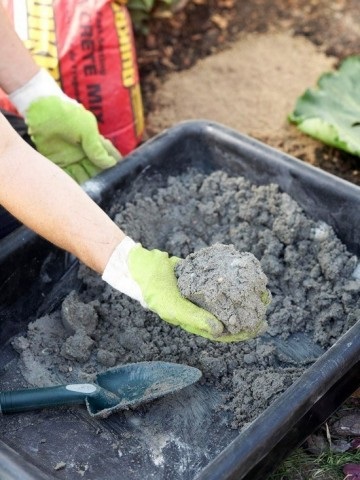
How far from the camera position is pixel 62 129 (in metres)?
2.22

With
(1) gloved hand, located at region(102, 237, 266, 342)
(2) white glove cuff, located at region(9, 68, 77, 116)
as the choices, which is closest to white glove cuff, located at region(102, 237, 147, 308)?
(1) gloved hand, located at region(102, 237, 266, 342)

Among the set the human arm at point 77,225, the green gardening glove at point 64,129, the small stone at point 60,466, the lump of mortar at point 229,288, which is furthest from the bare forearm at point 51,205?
the green gardening glove at point 64,129

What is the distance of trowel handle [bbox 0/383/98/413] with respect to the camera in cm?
173

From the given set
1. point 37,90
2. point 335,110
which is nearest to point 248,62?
point 335,110

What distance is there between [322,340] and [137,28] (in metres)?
1.76

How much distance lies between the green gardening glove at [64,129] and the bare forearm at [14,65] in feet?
0.28

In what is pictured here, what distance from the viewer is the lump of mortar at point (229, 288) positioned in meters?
1.62

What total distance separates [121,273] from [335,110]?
132 centimetres

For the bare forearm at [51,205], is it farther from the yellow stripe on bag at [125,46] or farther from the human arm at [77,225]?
the yellow stripe on bag at [125,46]

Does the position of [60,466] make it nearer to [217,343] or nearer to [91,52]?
[217,343]

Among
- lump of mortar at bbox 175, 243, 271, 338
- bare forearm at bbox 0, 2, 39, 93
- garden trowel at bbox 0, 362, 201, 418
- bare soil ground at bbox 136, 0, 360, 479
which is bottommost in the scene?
bare soil ground at bbox 136, 0, 360, 479

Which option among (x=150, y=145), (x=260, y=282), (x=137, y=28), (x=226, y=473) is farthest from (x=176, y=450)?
(x=137, y=28)

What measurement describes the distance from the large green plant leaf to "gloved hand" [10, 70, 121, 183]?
0.72 m

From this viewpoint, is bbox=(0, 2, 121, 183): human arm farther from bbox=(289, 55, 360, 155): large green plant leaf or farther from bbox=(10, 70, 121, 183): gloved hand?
bbox=(289, 55, 360, 155): large green plant leaf
